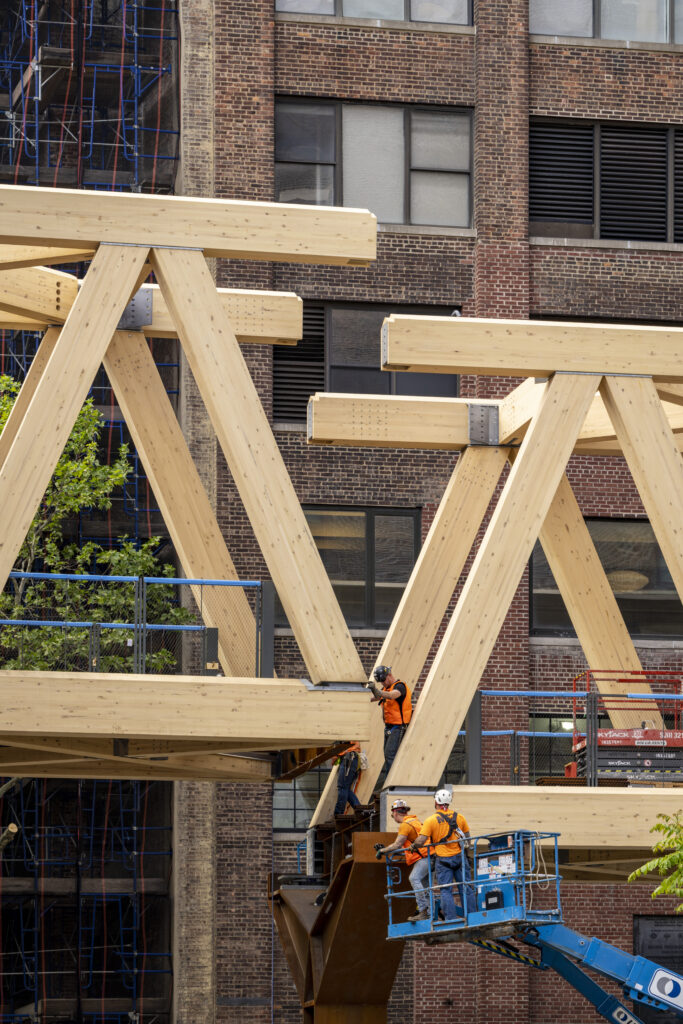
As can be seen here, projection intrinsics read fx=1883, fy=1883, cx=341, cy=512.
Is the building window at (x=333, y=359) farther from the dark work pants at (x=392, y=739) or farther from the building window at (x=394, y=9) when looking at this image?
the dark work pants at (x=392, y=739)

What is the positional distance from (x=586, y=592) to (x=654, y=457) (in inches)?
178

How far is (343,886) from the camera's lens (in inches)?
826

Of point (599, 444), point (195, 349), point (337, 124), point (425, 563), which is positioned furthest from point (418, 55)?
point (195, 349)

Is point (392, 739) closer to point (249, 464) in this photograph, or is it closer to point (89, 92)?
point (249, 464)

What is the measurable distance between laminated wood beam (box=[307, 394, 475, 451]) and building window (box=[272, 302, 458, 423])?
35.3 feet

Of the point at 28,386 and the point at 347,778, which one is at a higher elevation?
the point at 28,386

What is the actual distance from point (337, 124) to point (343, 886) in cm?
1971

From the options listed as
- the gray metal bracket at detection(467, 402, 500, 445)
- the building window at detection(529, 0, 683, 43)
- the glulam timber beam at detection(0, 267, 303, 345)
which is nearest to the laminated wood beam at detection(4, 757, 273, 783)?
the gray metal bracket at detection(467, 402, 500, 445)

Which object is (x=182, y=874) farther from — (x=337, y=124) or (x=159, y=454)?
(x=337, y=124)

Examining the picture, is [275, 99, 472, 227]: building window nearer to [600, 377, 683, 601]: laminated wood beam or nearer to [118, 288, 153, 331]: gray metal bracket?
[118, 288, 153, 331]: gray metal bracket

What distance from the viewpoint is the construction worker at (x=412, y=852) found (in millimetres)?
19078

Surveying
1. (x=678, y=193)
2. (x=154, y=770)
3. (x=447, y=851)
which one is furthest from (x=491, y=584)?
(x=678, y=193)

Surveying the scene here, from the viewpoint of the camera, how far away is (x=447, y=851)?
1900cm

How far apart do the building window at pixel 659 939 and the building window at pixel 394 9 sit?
1790 cm
